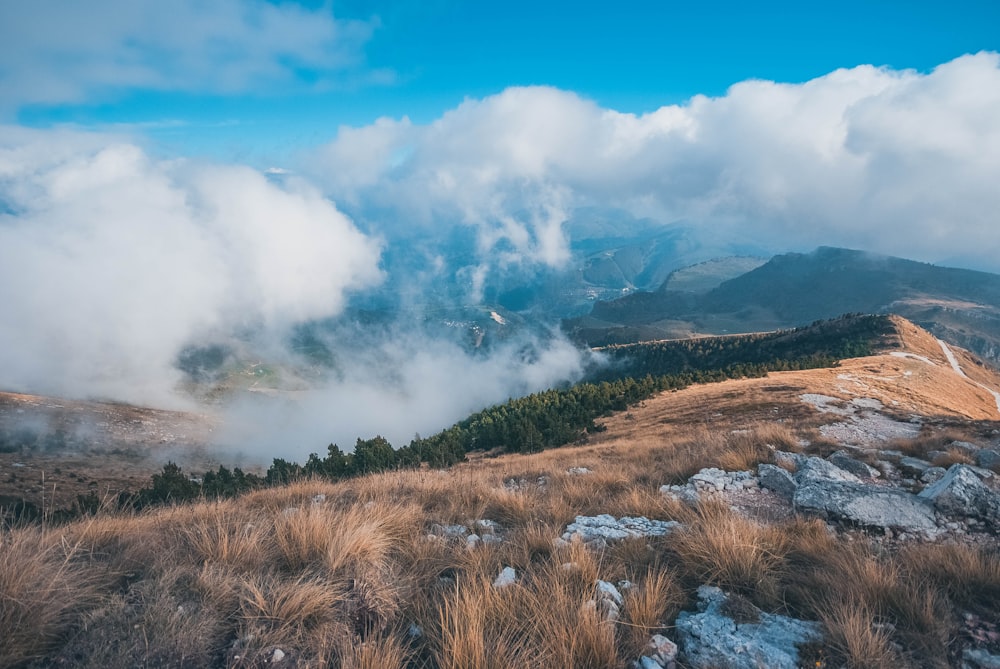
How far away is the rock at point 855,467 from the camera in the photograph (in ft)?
33.2

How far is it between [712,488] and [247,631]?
7.94 m

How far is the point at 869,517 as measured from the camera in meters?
6.58

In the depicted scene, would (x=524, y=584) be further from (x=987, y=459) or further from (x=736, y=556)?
(x=987, y=459)

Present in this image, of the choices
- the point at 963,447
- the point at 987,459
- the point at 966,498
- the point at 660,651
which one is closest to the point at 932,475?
the point at 987,459

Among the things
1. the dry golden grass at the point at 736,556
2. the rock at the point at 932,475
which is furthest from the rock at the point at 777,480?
the rock at the point at 932,475

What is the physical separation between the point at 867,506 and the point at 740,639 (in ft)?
15.6

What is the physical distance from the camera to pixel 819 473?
350 inches

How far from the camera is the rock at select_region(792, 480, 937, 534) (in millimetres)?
6477

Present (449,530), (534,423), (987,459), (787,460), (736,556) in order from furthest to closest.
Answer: (534,423) < (987,459) < (787,460) < (449,530) < (736,556)

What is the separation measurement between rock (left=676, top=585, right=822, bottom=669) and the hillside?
0.06 ft

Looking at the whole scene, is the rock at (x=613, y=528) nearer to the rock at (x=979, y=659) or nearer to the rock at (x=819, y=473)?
the rock at (x=979, y=659)

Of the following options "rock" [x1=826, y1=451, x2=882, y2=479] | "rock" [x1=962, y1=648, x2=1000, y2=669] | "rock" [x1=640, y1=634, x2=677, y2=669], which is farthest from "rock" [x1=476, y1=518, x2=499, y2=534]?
"rock" [x1=826, y1=451, x2=882, y2=479]

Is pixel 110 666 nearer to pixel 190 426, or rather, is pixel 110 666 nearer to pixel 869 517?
pixel 869 517

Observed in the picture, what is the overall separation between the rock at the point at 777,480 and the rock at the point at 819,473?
166 millimetres
